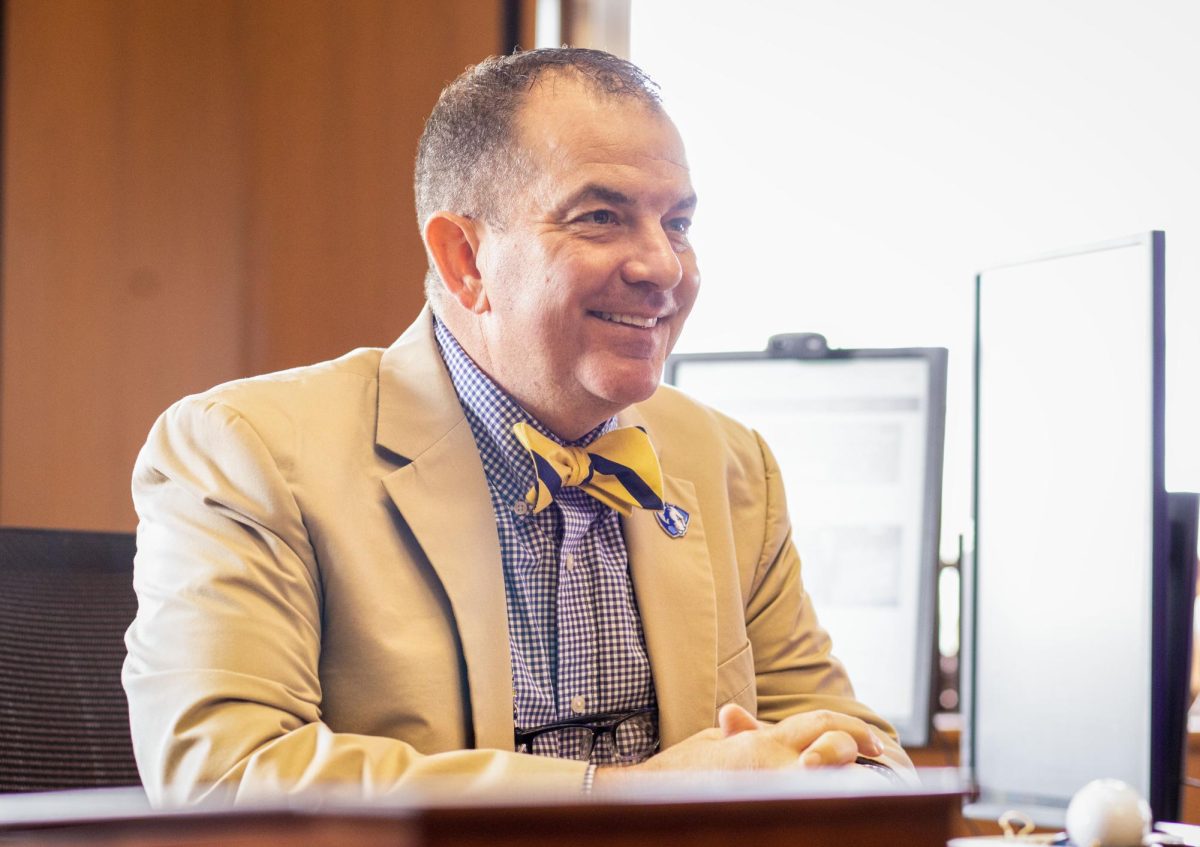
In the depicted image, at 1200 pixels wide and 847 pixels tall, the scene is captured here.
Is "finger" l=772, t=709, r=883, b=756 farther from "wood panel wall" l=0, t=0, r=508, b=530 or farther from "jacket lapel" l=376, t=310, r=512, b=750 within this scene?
"wood panel wall" l=0, t=0, r=508, b=530

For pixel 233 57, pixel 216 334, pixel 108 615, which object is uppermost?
pixel 233 57

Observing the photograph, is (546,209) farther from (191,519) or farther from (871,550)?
(871,550)

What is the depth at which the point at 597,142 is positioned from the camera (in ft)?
5.23

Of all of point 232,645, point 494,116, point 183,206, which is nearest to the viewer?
point 232,645

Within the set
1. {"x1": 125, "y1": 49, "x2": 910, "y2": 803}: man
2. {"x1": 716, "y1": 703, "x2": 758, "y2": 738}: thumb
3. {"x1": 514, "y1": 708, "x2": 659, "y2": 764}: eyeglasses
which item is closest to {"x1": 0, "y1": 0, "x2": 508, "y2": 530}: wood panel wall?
{"x1": 125, "y1": 49, "x2": 910, "y2": 803}: man

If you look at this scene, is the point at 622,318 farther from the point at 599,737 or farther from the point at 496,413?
the point at 599,737

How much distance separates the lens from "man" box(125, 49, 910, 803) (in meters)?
1.34

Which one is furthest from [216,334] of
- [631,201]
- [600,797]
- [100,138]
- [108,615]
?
[600,797]

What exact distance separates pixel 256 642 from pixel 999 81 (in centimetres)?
219

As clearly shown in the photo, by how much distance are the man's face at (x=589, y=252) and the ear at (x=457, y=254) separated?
73 mm

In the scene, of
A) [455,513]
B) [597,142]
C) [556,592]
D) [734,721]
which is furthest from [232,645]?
[597,142]

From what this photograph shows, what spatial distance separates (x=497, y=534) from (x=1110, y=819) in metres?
0.79

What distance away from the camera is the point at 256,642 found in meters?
1.33

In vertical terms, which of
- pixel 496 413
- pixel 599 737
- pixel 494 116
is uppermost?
pixel 494 116
